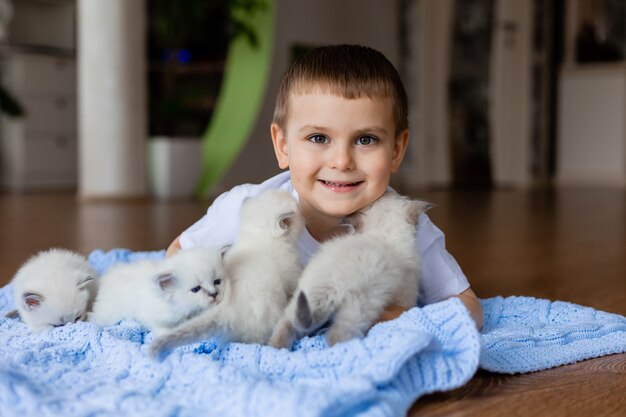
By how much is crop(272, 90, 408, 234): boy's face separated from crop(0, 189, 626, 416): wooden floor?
1.43 ft

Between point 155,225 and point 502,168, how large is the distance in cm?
524

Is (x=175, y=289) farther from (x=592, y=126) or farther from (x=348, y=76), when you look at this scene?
(x=592, y=126)

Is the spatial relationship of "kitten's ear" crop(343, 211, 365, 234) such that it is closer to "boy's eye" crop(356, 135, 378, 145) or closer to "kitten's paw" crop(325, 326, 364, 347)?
"boy's eye" crop(356, 135, 378, 145)

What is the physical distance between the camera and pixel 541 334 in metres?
1.42

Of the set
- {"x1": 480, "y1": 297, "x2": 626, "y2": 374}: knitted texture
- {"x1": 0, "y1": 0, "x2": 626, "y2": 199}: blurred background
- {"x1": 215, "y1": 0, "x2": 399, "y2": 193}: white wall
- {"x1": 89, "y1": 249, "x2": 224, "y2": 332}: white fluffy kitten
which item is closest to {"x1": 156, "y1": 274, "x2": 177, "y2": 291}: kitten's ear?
{"x1": 89, "y1": 249, "x2": 224, "y2": 332}: white fluffy kitten

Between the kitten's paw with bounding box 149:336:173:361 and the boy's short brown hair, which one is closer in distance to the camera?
the kitten's paw with bounding box 149:336:173:361

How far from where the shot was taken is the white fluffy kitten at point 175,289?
48.1 inches

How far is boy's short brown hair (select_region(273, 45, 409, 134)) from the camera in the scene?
1.44 meters

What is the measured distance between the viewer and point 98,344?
4.11ft

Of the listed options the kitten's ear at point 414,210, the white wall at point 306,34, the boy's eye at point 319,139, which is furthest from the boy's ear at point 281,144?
the white wall at point 306,34

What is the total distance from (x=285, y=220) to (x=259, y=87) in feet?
15.1

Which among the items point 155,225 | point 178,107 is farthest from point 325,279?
point 178,107

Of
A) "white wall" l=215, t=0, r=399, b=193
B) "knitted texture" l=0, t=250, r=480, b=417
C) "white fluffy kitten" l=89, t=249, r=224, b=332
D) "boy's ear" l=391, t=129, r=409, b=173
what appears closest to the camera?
"knitted texture" l=0, t=250, r=480, b=417

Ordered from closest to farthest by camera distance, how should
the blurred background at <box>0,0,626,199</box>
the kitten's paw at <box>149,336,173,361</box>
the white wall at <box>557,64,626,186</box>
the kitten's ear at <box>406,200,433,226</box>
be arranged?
1. the kitten's paw at <box>149,336,173,361</box>
2. the kitten's ear at <box>406,200,433,226</box>
3. the blurred background at <box>0,0,626,199</box>
4. the white wall at <box>557,64,626,186</box>
